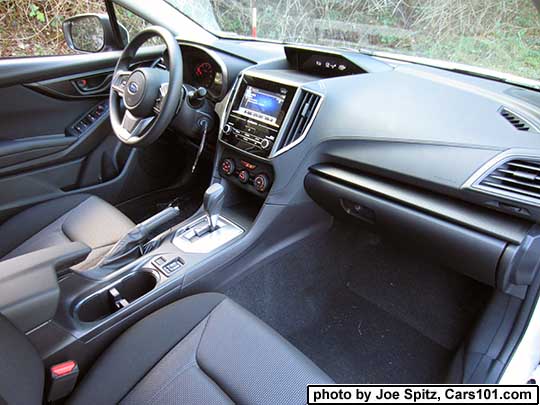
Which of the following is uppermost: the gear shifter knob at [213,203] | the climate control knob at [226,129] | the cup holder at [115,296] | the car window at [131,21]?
the car window at [131,21]

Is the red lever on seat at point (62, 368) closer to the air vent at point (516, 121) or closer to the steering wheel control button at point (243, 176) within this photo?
the steering wheel control button at point (243, 176)

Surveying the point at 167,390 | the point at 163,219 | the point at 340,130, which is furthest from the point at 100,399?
the point at 340,130

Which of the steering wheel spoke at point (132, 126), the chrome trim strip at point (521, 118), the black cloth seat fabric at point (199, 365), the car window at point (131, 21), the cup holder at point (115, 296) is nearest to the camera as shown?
the black cloth seat fabric at point (199, 365)

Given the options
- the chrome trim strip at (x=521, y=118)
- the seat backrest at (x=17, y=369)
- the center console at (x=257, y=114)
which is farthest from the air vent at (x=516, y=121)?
the seat backrest at (x=17, y=369)

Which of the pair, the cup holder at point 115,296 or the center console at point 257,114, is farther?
the center console at point 257,114

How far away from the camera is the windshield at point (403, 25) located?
4.19ft

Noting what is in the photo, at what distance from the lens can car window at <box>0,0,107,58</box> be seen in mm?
2172

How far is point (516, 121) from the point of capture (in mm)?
1114

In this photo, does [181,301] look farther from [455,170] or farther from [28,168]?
[28,168]

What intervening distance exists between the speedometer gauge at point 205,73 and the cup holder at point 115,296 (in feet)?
2.95

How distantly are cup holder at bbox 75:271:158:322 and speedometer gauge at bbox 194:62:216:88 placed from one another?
90 cm

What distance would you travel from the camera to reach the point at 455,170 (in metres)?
1.12

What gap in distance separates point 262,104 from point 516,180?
2.73ft

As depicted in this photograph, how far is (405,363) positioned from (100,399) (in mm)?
1074
